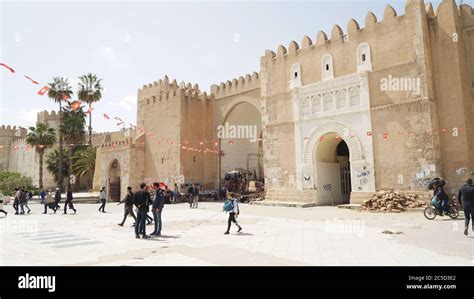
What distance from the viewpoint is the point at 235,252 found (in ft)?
22.4

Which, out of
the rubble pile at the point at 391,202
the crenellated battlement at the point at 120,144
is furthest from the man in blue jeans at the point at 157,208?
the crenellated battlement at the point at 120,144

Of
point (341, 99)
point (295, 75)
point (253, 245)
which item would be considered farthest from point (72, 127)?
point (253, 245)

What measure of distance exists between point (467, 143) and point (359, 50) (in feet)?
21.4

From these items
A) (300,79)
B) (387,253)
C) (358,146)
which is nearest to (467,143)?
(358,146)

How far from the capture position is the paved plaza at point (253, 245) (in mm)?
6145

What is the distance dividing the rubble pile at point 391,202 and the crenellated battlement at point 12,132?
52341mm

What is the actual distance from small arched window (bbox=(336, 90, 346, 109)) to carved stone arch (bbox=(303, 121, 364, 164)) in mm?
937

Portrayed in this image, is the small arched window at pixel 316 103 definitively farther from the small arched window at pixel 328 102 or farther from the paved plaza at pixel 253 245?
the paved plaza at pixel 253 245

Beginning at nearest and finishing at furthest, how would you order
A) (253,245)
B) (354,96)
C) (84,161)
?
(253,245)
(354,96)
(84,161)

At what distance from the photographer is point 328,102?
1827 cm

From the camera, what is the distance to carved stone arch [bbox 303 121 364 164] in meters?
17.0

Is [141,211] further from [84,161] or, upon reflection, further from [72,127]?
[72,127]

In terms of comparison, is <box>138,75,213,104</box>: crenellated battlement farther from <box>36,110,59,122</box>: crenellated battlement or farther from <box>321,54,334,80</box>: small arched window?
<box>36,110,59,122</box>: crenellated battlement

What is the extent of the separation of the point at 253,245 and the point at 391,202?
9.48 m
